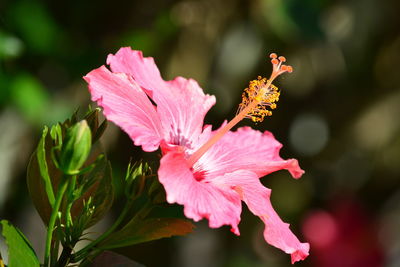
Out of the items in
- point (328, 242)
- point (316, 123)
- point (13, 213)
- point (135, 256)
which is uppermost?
point (13, 213)

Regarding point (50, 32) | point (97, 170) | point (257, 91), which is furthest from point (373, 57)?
point (97, 170)

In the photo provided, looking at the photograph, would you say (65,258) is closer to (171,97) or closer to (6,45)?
(171,97)

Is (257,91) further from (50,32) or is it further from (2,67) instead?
(50,32)

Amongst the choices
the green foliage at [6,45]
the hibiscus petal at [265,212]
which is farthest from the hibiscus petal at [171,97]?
the green foliage at [6,45]

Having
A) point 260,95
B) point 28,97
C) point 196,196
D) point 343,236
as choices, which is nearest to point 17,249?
point 196,196

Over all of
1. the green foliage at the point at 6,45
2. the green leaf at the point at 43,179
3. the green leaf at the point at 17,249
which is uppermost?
the green foliage at the point at 6,45

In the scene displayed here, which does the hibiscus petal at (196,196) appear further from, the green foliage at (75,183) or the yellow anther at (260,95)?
the yellow anther at (260,95)
